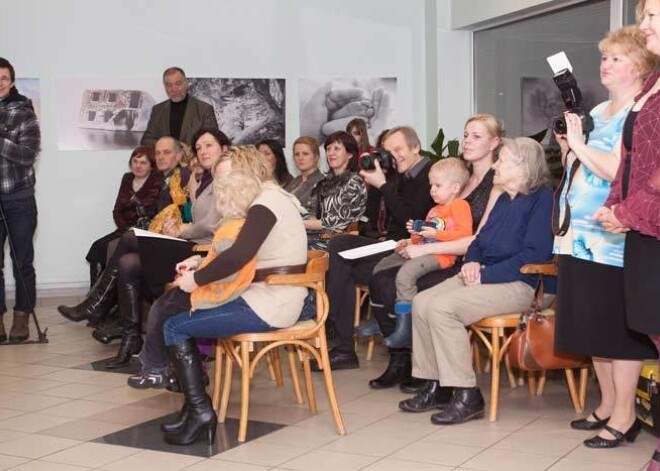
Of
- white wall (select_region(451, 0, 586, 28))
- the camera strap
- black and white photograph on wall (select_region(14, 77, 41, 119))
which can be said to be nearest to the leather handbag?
the camera strap

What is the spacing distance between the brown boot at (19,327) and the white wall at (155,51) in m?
1.73

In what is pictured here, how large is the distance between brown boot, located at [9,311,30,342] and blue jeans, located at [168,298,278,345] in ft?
9.25

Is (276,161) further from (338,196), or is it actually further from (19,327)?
(19,327)

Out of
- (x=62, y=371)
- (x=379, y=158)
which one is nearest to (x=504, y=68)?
(x=379, y=158)

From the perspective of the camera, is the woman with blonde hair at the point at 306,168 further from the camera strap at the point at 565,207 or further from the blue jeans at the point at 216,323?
the camera strap at the point at 565,207

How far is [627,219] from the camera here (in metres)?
3.20

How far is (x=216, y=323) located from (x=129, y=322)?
202 centimetres

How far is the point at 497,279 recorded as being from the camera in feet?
15.1

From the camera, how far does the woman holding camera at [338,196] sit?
20.1 ft

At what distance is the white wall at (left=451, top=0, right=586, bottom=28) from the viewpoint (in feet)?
23.3

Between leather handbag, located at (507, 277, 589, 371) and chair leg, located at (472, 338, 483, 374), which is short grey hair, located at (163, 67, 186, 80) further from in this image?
leather handbag, located at (507, 277, 589, 371)

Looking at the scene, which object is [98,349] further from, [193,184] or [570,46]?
[570,46]

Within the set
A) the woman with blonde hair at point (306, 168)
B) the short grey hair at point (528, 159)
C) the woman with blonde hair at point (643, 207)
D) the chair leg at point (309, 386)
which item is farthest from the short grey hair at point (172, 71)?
Result: the woman with blonde hair at point (643, 207)

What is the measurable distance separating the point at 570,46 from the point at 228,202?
11.6ft
